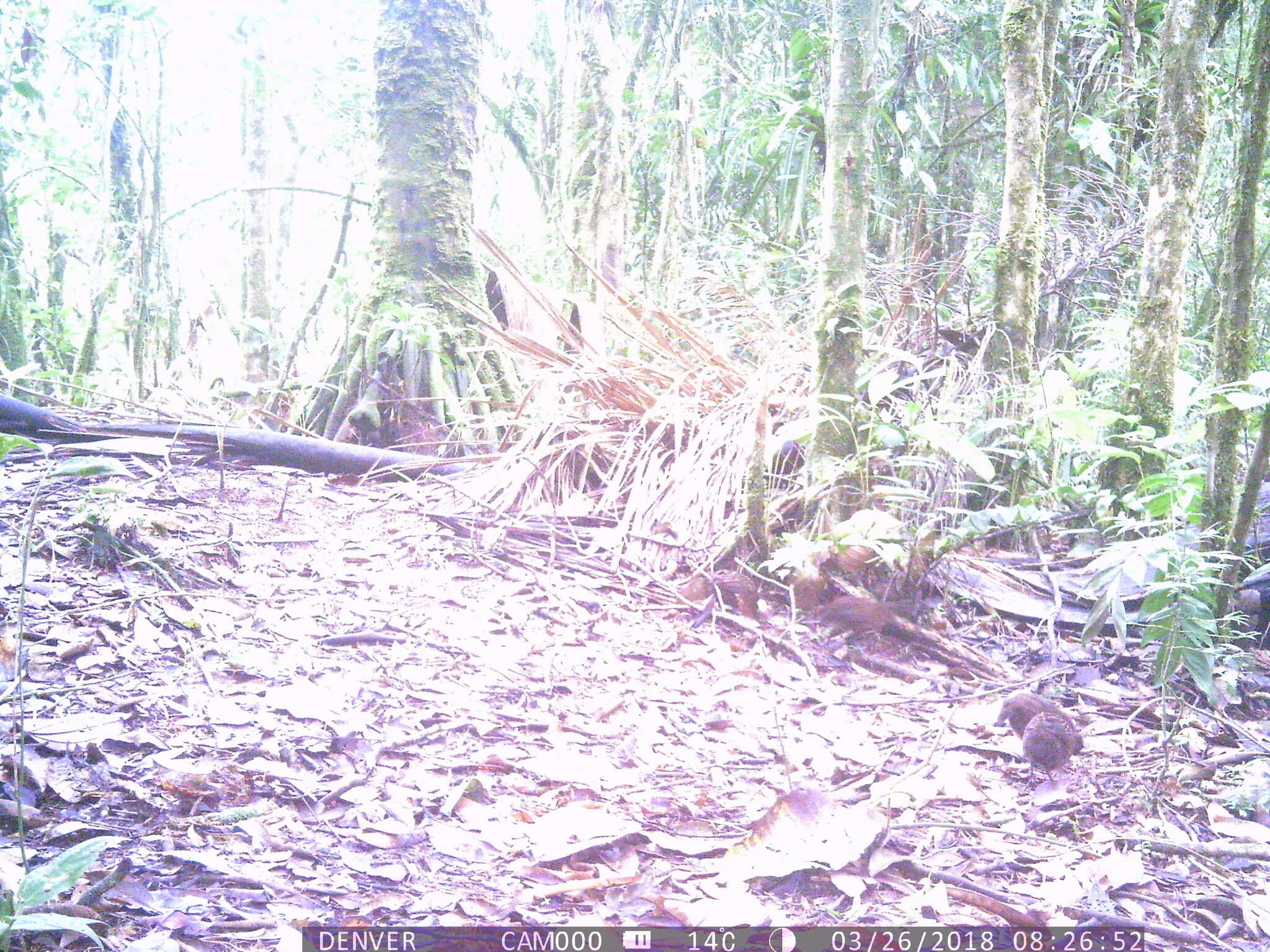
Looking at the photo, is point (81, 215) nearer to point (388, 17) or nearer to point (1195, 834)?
point (388, 17)

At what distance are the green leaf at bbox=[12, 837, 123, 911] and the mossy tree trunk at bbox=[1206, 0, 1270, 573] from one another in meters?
2.88

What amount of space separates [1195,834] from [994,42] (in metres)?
5.45

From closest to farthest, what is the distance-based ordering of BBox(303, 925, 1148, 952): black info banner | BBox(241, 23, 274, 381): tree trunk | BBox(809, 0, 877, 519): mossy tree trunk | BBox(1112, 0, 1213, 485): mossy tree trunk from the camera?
BBox(303, 925, 1148, 952): black info banner < BBox(809, 0, 877, 519): mossy tree trunk < BBox(1112, 0, 1213, 485): mossy tree trunk < BBox(241, 23, 274, 381): tree trunk

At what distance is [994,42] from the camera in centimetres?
616

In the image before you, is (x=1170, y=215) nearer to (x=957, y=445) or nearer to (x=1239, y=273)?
(x=1239, y=273)

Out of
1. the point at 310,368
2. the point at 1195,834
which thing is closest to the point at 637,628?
the point at 1195,834

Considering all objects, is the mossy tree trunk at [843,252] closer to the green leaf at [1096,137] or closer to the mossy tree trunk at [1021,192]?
the mossy tree trunk at [1021,192]

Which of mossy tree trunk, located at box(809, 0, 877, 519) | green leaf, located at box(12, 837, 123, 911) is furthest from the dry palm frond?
green leaf, located at box(12, 837, 123, 911)

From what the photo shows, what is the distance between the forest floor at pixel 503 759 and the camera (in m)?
1.64

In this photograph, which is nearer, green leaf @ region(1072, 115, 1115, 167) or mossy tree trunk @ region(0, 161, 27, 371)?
mossy tree trunk @ region(0, 161, 27, 371)

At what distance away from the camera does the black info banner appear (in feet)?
4.91

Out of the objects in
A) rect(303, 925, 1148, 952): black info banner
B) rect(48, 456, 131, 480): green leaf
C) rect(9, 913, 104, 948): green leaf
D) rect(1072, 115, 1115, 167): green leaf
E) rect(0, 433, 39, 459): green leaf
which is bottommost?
rect(303, 925, 1148, 952): black info banner

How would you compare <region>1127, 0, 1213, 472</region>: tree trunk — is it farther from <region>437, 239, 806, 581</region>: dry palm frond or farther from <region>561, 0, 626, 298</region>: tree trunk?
<region>561, 0, 626, 298</region>: tree trunk

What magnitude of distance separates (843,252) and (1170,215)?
1415mm
